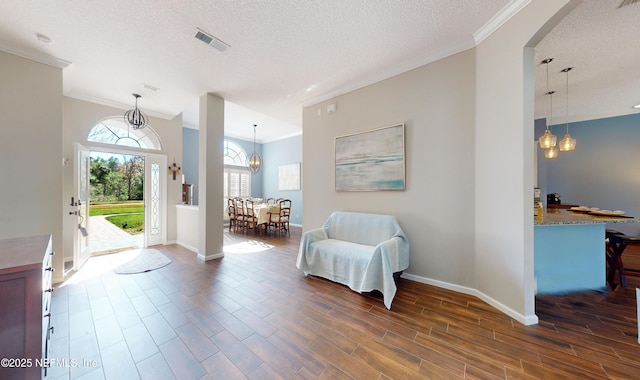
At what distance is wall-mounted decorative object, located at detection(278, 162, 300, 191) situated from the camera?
7434 millimetres

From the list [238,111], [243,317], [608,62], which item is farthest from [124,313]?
[608,62]

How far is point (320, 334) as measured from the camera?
5.98ft

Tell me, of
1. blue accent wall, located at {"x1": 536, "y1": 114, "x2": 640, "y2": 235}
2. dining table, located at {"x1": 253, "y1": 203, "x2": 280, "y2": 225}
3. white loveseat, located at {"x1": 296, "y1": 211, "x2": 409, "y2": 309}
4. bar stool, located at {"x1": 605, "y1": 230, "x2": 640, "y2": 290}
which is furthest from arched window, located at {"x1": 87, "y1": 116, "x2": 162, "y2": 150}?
blue accent wall, located at {"x1": 536, "y1": 114, "x2": 640, "y2": 235}

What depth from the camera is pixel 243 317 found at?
6.77 ft

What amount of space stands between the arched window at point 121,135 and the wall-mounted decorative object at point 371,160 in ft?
13.5

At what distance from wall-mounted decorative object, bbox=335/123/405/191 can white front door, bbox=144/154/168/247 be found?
3.93 metres

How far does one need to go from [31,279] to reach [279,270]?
2.45 metres

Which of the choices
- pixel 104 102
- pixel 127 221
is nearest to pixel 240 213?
pixel 104 102

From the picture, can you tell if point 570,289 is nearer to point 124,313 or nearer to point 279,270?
point 279,270

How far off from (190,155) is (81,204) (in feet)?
11.3

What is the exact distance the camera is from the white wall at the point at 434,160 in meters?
2.55

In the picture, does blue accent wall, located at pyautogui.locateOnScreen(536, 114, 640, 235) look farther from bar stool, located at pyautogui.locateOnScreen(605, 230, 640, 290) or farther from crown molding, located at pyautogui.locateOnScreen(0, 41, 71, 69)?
crown molding, located at pyautogui.locateOnScreen(0, 41, 71, 69)

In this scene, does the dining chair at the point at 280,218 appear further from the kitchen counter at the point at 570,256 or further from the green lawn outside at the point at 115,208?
the green lawn outside at the point at 115,208

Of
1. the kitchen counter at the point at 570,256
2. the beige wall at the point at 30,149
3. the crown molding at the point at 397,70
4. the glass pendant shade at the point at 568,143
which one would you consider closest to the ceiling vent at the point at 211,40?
the crown molding at the point at 397,70
